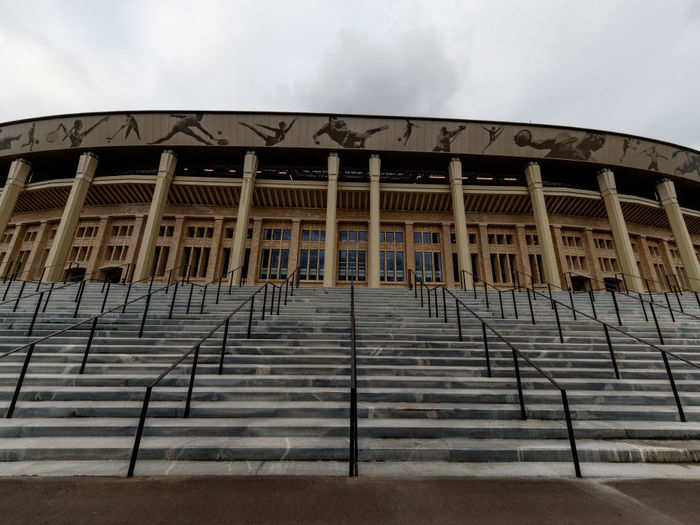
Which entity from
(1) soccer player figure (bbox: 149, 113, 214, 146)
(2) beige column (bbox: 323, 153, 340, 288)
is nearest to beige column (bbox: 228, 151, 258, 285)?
(1) soccer player figure (bbox: 149, 113, 214, 146)

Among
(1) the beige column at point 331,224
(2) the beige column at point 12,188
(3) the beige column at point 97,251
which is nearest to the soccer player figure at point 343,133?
(1) the beige column at point 331,224

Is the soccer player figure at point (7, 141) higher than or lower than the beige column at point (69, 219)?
higher

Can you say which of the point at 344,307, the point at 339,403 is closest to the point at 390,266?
the point at 344,307

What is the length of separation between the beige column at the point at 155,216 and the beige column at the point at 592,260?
102ft

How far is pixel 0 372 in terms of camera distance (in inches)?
195

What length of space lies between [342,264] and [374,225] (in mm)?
4589

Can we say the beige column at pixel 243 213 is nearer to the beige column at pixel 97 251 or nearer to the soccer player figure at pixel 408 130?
the soccer player figure at pixel 408 130

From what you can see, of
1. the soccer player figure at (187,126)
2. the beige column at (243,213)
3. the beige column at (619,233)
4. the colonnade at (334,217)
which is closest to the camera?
the beige column at (243,213)

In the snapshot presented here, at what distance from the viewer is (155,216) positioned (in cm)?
1852

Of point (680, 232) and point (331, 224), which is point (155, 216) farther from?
point (680, 232)

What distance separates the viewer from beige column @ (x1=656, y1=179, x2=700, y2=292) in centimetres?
1934

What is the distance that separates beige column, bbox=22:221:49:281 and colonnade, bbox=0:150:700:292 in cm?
290

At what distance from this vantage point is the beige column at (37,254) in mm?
21797

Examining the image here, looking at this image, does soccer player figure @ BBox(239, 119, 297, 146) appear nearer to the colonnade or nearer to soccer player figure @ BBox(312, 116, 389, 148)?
the colonnade
